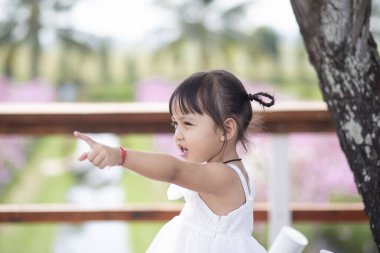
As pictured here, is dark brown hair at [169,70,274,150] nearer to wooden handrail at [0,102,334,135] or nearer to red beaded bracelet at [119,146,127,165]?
red beaded bracelet at [119,146,127,165]

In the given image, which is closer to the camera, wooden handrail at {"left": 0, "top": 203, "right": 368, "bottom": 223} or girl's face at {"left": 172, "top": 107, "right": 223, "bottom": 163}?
girl's face at {"left": 172, "top": 107, "right": 223, "bottom": 163}

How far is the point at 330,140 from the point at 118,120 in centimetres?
747

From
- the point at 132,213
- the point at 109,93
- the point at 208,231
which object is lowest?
the point at 109,93

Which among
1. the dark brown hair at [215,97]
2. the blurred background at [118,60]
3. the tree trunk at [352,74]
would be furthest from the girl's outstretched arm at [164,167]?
the blurred background at [118,60]

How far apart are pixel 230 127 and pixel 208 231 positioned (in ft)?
0.84

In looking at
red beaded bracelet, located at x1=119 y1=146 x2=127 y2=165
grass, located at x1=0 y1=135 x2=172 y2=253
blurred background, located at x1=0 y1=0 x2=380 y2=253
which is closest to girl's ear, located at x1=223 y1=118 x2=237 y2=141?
red beaded bracelet, located at x1=119 y1=146 x2=127 y2=165

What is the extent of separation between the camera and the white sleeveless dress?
6.82 ft

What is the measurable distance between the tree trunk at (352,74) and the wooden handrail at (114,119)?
0.70 meters

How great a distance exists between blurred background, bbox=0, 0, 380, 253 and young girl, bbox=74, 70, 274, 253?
14.0 metres

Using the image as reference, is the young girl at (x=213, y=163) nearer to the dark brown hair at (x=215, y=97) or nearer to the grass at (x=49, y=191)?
the dark brown hair at (x=215, y=97)

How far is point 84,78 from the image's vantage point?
3541cm

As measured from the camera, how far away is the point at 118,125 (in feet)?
9.52

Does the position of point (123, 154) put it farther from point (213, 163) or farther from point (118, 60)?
point (118, 60)

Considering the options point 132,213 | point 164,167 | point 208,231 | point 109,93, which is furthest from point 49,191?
point 109,93
